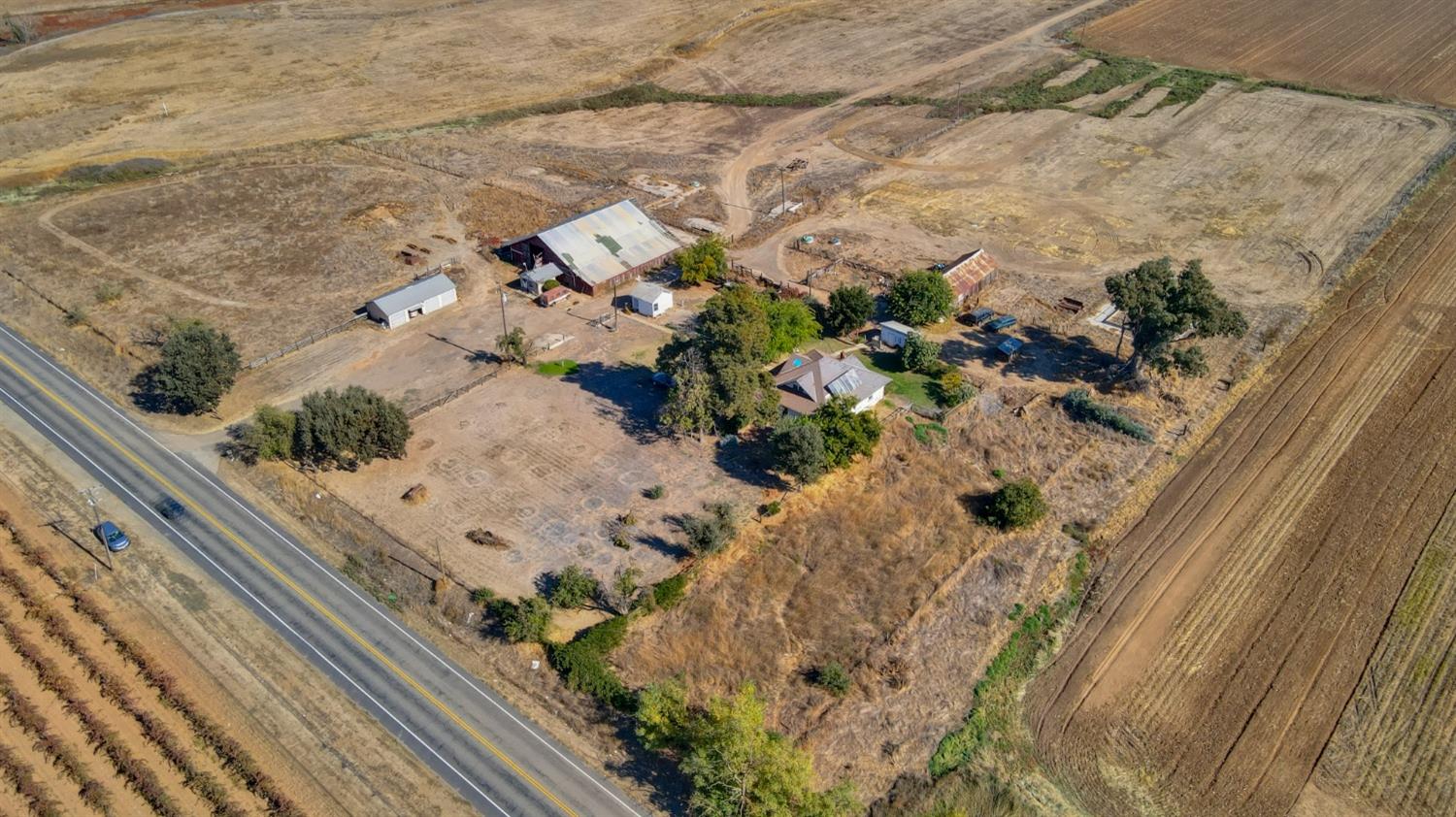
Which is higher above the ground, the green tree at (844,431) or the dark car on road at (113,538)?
the green tree at (844,431)

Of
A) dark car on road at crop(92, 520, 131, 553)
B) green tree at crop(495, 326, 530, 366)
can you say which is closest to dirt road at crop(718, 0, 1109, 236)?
green tree at crop(495, 326, 530, 366)

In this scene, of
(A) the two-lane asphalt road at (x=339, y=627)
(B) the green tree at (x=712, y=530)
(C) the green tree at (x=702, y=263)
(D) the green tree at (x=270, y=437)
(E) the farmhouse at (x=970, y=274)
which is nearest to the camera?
(A) the two-lane asphalt road at (x=339, y=627)

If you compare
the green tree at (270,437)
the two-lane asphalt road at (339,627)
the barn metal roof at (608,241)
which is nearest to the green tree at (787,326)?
the barn metal roof at (608,241)

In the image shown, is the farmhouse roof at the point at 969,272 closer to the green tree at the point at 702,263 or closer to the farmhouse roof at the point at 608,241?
the green tree at the point at 702,263

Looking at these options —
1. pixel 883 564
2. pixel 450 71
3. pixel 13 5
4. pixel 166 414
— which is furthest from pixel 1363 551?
pixel 13 5

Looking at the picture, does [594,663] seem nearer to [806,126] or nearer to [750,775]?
[750,775]

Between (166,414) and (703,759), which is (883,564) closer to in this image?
(703,759)

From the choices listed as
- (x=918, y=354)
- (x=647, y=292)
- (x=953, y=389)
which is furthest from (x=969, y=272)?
(x=647, y=292)

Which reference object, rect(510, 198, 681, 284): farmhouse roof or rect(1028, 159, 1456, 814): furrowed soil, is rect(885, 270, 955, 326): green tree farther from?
rect(510, 198, 681, 284): farmhouse roof
